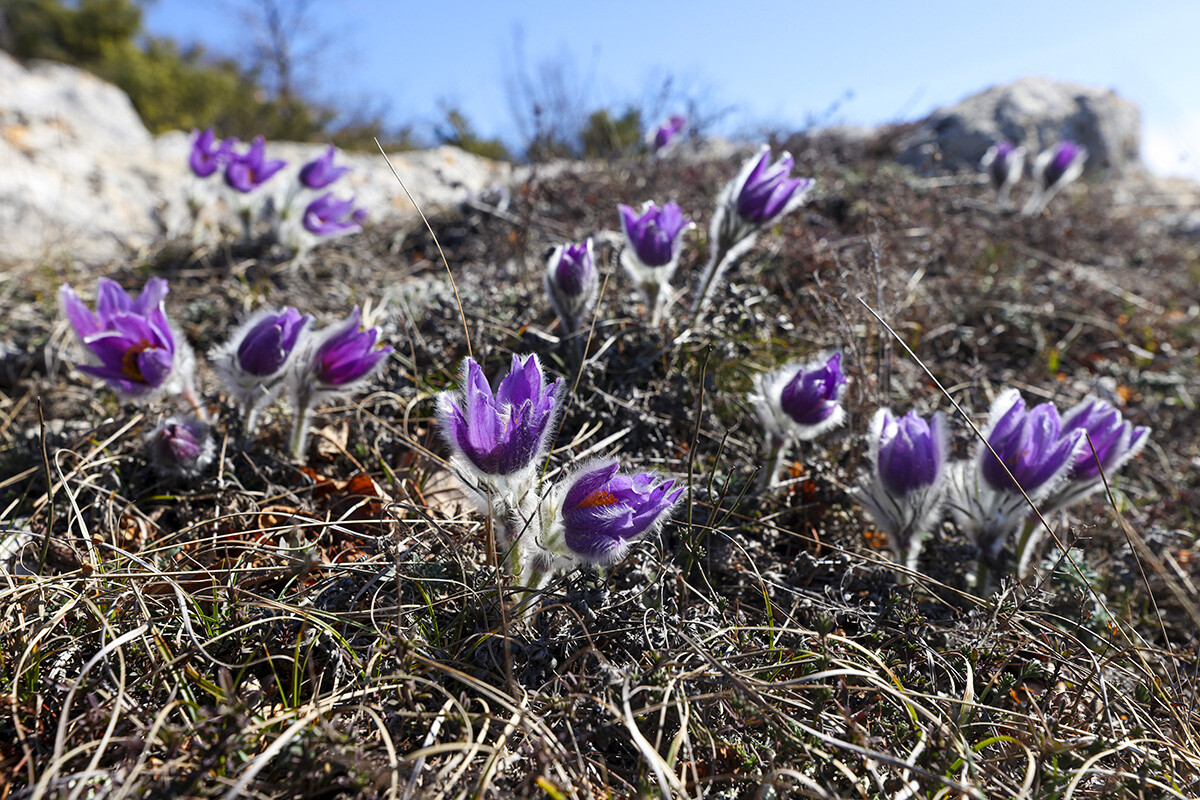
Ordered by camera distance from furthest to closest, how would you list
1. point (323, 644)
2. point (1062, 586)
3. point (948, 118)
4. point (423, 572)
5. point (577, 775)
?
1. point (948, 118)
2. point (1062, 586)
3. point (423, 572)
4. point (323, 644)
5. point (577, 775)

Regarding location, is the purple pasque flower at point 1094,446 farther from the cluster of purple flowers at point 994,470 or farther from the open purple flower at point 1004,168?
the open purple flower at point 1004,168

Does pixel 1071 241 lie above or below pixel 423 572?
below

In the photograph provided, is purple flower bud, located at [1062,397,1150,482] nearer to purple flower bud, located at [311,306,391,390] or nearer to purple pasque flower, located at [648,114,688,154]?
purple flower bud, located at [311,306,391,390]

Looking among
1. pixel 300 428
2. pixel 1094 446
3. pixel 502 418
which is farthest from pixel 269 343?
pixel 1094 446

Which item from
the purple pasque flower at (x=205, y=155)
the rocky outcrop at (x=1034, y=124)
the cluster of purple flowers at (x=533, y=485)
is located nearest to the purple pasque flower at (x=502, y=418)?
the cluster of purple flowers at (x=533, y=485)

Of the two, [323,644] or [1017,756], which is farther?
[323,644]

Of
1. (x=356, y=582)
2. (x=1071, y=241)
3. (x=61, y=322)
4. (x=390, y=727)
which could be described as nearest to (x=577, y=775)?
(x=390, y=727)

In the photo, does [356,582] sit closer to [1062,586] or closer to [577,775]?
[577,775]
